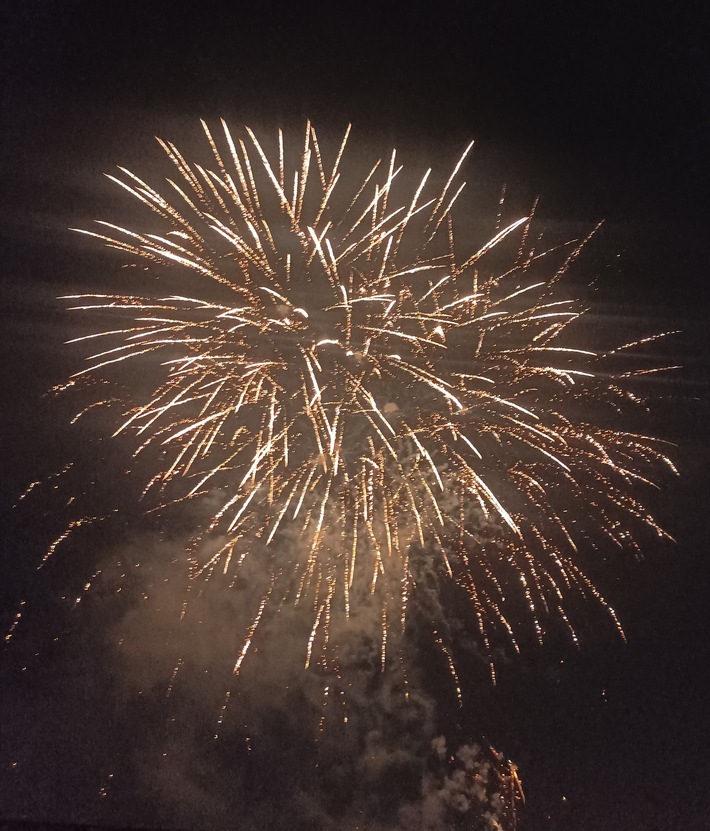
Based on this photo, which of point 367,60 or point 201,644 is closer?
point 201,644

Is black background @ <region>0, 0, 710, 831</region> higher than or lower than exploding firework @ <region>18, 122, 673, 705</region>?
higher

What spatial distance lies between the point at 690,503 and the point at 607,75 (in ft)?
2.52

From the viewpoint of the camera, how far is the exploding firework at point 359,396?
1.06m

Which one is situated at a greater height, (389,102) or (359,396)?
(389,102)

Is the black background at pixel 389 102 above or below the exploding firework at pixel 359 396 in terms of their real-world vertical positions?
above

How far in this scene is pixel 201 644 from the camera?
1023 mm

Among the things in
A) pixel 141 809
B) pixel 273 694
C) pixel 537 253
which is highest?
pixel 537 253

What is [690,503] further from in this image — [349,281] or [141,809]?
[141,809]

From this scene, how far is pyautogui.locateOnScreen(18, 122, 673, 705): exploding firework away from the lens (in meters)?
1.06

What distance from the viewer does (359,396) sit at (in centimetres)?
110

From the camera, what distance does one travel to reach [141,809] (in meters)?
0.99

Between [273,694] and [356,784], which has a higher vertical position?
[273,694]

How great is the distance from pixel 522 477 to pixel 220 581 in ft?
1.75

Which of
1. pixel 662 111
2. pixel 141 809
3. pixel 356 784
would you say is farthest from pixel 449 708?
pixel 662 111
